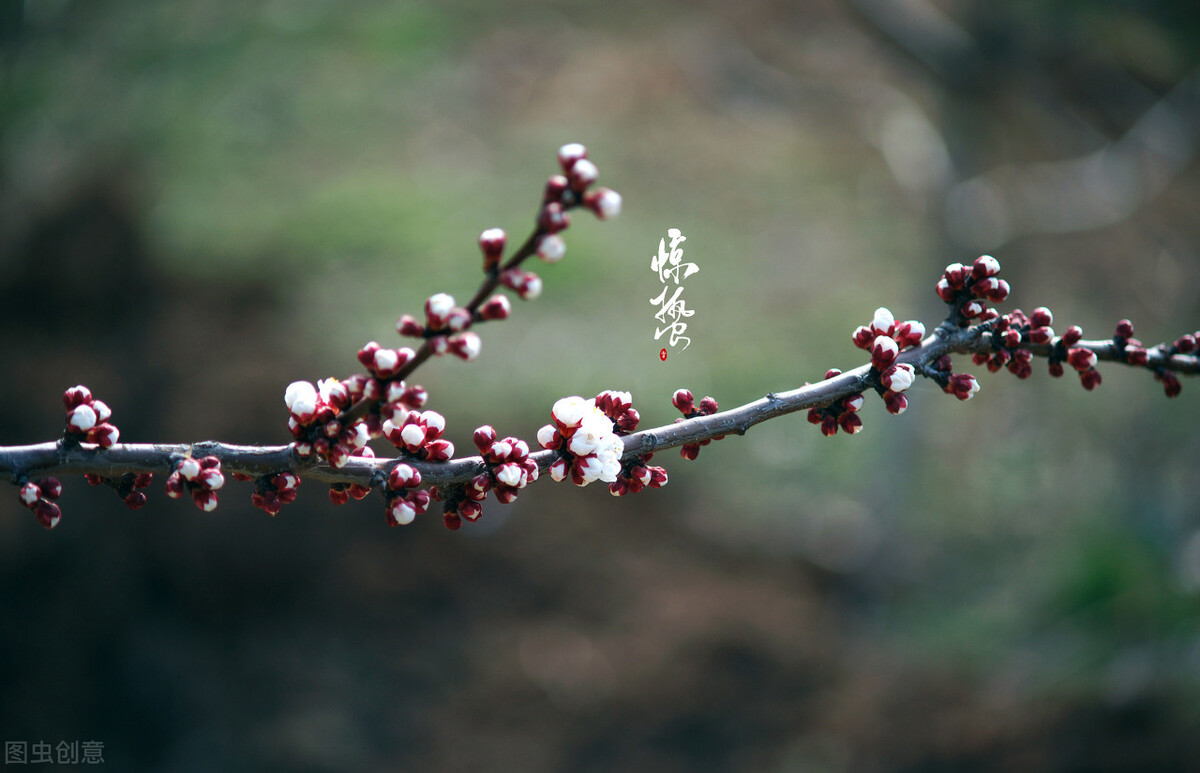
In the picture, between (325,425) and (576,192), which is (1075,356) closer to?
(576,192)

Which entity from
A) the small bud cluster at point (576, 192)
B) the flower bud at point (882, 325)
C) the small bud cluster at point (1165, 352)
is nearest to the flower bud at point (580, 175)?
the small bud cluster at point (576, 192)

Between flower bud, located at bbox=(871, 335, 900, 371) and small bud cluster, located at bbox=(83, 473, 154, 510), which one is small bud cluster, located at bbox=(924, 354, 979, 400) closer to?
flower bud, located at bbox=(871, 335, 900, 371)

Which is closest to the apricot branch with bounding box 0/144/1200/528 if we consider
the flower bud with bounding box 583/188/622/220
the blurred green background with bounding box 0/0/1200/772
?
the flower bud with bounding box 583/188/622/220

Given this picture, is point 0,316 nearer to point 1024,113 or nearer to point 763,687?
point 763,687

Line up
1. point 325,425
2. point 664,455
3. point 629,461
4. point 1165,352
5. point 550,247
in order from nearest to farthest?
point 550,247, point 325,425, point 629,461, point 1165,352, point 664,455

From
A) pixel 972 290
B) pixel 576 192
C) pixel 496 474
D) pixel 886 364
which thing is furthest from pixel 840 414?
pixel 576 192

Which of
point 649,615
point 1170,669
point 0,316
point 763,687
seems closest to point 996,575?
point 1170,669
